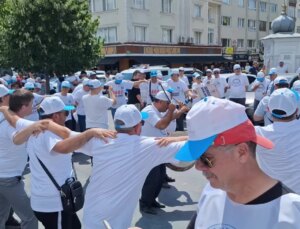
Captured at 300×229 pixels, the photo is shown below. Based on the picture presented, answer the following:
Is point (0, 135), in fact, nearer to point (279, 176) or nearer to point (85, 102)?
point (279, 176)

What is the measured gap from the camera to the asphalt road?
A: 539cm

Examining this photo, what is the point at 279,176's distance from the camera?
137 inches

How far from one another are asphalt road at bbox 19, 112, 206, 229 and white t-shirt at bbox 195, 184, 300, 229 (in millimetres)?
3705

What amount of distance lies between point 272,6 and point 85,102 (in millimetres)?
50762

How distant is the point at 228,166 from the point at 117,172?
1718 mm

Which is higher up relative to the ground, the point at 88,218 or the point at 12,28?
the point at 12,28

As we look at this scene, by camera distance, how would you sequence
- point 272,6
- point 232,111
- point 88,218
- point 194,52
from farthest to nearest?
point 272,6, point 194,52, point 88,218, point 232,111

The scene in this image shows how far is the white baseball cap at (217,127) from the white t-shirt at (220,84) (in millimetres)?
10801

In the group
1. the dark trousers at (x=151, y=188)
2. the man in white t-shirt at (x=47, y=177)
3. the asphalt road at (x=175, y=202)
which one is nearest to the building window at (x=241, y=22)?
the asphalt road at (x=175, y=202)

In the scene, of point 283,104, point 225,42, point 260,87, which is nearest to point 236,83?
point 260,87

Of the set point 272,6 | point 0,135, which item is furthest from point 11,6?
point 272,6

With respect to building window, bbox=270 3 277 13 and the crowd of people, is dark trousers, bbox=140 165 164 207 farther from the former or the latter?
building window, bbox=270 3 277 13

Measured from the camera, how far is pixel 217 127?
166 cm

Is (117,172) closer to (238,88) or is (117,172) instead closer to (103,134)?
(103,134)
